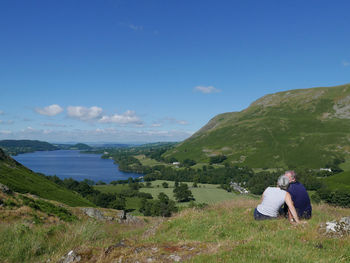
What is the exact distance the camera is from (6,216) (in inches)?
A: 826

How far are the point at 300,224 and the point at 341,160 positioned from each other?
233m

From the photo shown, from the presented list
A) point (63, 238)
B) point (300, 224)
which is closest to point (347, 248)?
point (300, 224)

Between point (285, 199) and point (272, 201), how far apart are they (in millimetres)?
676

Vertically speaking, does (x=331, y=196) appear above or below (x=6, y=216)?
below

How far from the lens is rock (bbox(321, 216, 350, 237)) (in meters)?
7.55

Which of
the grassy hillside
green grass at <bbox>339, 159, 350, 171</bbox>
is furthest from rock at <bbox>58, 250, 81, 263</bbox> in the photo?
green grass at <bbox>339, 159, 350, 171</bbox>

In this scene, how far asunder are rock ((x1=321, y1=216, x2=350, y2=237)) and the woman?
152 cm

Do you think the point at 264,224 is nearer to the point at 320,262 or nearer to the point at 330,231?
the point at 330,231

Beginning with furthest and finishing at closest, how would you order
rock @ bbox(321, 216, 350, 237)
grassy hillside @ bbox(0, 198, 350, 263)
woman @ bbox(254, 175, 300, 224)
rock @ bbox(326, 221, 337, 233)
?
woman @ bbox(254, 175, 300, 224)
rock @ bbox(326, 221, 337, 233)
rock @ bbox(321, 216, 350, 237)
grassy hillside @ bbox(0, 198, 350, 263)

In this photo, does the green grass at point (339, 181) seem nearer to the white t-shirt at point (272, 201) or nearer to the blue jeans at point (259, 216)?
the blue jeans at point (259, 216)

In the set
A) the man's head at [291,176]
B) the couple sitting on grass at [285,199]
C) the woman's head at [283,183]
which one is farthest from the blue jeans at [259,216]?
the man's head at [291,176]

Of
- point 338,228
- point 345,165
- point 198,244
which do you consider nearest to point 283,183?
point 338,228

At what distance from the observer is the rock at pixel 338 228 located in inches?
297

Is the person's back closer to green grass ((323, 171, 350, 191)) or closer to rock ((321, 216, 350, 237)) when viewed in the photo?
rock ((321, 216, 350, 237))
